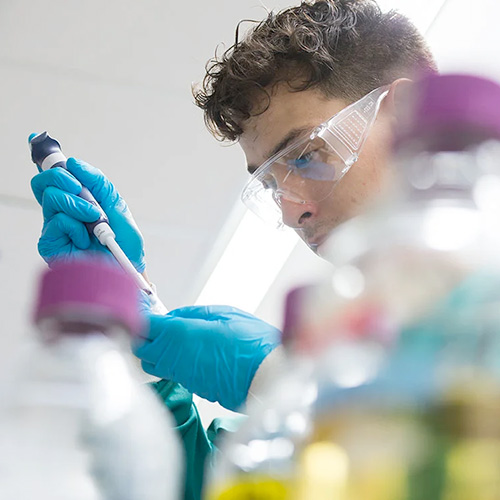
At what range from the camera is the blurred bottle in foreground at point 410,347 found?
1.15 feet

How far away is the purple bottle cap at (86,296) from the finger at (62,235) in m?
0.99

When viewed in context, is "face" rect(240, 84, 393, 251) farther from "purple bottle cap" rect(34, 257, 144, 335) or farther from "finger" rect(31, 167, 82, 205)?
"purple bottle cap" rect(34, 257, 144, 335)

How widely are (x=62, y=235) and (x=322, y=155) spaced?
493mm

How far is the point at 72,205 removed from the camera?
147cm

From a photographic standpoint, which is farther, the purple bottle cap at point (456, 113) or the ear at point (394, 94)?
the ear at point (394, 94)

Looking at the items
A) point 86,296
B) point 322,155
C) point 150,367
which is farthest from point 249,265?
point 86,296

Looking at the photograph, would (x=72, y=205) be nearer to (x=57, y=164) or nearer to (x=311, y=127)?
(x=57, y=164)

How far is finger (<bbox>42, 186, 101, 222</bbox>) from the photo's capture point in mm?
1457

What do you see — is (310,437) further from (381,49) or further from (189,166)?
(189,166)

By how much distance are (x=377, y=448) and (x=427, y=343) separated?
62 millimetres

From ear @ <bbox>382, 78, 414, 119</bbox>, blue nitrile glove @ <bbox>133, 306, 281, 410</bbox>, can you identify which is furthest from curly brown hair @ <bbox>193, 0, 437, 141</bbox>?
blue nitrile glove @ <bbox>133, 306, 281, 410</bbox>

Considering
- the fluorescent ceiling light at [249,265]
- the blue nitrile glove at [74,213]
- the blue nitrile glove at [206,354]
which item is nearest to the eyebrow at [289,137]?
the blue nitrile glove at [74,213]

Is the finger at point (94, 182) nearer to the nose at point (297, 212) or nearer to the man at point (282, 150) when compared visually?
the man at point (282, 150)

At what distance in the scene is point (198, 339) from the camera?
109 centimetres
